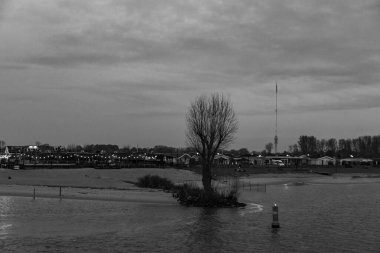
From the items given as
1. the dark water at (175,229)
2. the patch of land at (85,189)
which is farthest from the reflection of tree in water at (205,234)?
the patch of land at (85,189)

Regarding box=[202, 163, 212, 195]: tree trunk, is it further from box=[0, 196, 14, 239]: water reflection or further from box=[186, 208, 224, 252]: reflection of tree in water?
box=[0, 196, 14, 239]: water reflection

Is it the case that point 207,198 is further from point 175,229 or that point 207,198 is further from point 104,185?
point 104,185

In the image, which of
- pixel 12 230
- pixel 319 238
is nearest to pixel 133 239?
pixel 12 230

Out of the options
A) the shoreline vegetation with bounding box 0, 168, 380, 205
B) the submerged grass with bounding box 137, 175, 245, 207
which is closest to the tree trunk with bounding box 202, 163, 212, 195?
the submerged grass with bounding box 137, 175, 245, 207

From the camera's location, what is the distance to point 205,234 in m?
28.9

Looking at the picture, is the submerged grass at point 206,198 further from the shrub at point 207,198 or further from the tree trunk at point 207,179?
the tree trunk at point 207,179

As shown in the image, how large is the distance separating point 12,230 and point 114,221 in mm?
7040

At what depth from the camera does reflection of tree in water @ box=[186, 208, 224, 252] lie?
24.9m

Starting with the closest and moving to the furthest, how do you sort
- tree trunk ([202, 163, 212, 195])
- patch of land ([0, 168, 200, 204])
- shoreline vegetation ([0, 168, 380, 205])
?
tree trunk ([202, 163, 212, 195]) → patch of land ([0, 168, 200, 204]) → shoreline vegetation ([0, 168, 380, 205])

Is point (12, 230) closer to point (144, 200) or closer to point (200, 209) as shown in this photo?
point (200, 209)

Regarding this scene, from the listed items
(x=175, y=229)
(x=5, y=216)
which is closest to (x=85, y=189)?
(x=5, y=216)

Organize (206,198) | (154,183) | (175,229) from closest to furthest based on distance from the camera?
1. (175,229)
2. (206,198)
3. (154,183)

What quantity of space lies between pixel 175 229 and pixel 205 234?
2355mm

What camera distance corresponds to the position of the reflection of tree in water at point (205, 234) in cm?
2491
